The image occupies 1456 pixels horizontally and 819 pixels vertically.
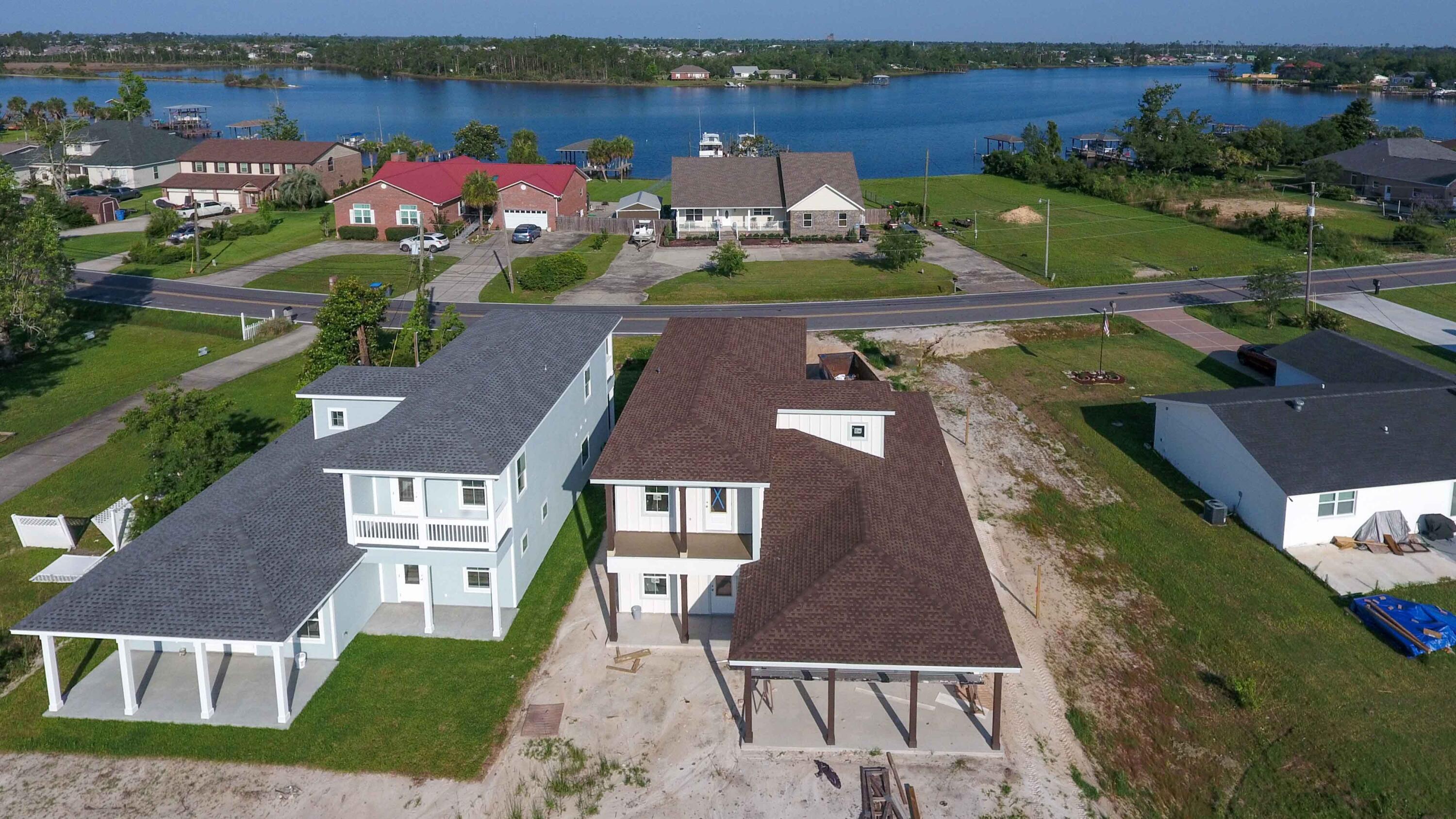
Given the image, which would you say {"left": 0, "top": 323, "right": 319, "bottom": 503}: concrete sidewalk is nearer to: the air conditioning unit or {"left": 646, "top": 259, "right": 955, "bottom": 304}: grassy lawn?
{"left": 646, "top": 259, "right": 955, "bottom": 304}: grassy lawn

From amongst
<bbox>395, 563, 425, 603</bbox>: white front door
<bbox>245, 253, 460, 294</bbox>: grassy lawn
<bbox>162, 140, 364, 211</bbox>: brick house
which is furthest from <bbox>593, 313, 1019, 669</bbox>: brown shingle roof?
<bbox>162, 140, 364, 211</bbox>: brick house

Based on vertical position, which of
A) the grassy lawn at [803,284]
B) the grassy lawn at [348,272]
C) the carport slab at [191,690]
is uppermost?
the grassy lawn at [348,272]

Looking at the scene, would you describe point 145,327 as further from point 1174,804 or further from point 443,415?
point 1174,804

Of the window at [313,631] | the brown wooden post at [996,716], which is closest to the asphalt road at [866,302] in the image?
the window at [313,631]

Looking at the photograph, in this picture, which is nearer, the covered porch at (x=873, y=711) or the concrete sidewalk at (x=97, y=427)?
the covered porch at (x=873, y=711)

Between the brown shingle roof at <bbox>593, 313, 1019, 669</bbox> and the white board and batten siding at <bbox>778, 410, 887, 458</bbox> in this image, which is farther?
the white board and batten siding at <bbox>778, 410, 887, 458</bbox>

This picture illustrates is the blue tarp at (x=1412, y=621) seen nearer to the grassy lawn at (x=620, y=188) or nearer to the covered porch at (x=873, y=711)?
the covered porch at (x=873, y=711)

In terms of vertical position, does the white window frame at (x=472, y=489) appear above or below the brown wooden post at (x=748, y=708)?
above
